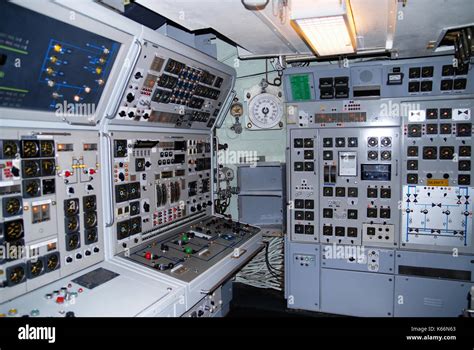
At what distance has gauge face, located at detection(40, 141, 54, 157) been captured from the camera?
109 inches

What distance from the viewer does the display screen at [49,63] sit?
7.64ft

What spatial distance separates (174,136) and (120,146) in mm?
997

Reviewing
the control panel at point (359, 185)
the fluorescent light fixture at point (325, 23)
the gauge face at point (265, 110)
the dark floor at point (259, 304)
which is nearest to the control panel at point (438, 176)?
the control panel at point (359, 185)

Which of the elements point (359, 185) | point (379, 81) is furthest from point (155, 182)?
point (379, 81)

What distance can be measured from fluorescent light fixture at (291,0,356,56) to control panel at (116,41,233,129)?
138 cm

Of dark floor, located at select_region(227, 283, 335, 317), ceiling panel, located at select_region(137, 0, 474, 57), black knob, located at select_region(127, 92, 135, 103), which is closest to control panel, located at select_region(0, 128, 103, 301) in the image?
black knob, located at select_region(127, 92, 135, 103)

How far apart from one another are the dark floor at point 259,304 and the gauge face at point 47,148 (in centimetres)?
323

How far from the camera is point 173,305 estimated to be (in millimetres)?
2883

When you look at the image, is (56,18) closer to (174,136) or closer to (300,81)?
(174,136)

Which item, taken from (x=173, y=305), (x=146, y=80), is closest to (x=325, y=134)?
(x=146, y=80)

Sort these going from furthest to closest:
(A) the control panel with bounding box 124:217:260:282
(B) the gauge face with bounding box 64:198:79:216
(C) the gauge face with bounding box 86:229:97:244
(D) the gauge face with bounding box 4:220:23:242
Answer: (A) the control panel with bounding box 124:217:260:282
(C) the gauge face with bounding box 86:229:97:244
(B) the gauge face with bounding box 64:198:79:216
(D) the gauge face with bounding box 4:220:23:242

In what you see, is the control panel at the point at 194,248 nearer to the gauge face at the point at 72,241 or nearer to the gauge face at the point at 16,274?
the gauge face at the point at 72,241

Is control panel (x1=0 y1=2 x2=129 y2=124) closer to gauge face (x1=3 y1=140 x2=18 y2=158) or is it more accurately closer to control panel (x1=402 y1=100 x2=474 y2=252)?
gauge face (x1=3 y1=140 x2=18 y2=158)

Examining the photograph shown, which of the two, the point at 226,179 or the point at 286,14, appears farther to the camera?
the point at 226,179
